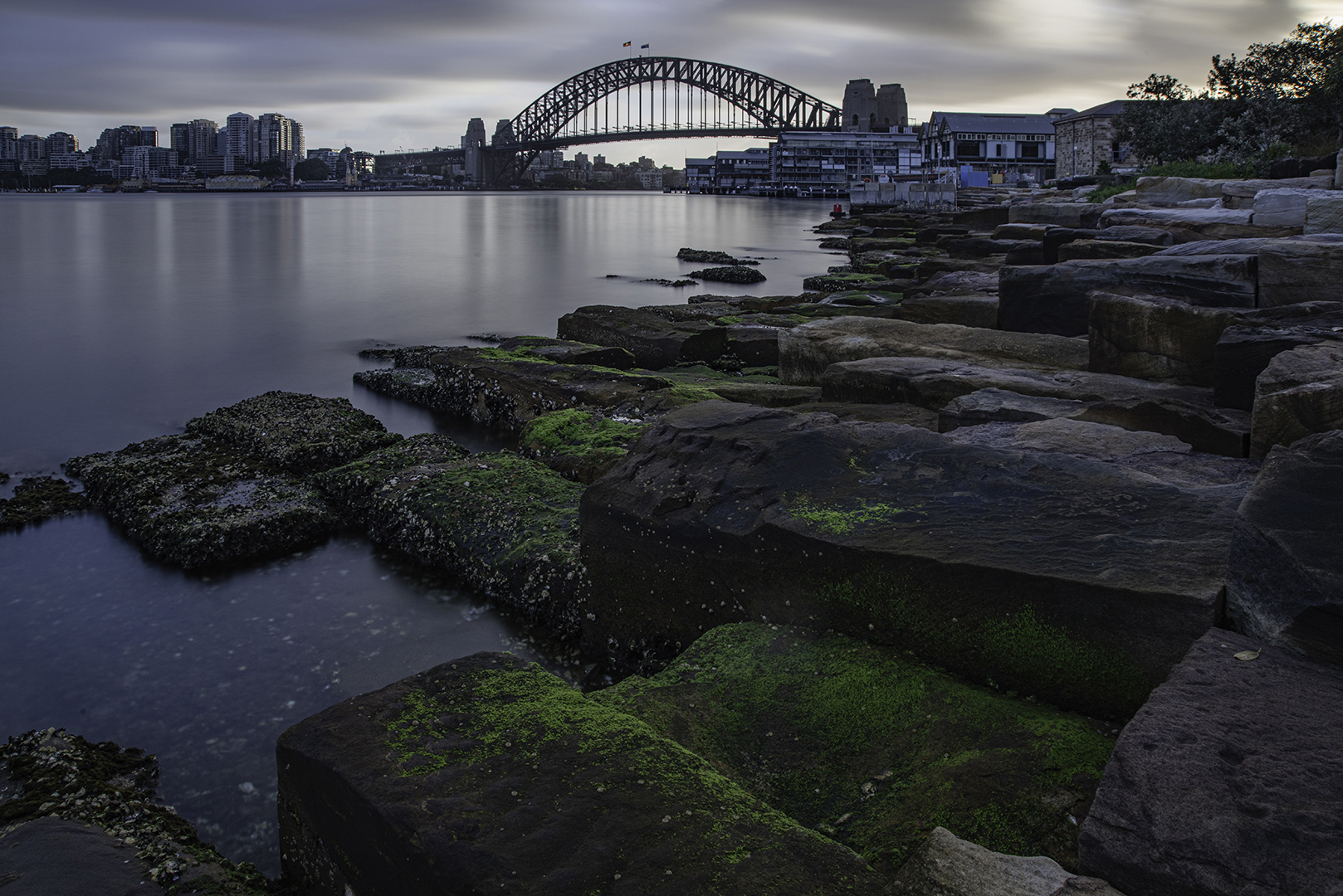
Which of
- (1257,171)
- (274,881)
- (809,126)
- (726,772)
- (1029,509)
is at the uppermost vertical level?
(809,126)

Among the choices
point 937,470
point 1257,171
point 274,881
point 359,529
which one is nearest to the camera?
point 274,881

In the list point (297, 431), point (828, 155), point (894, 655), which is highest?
point (828, 155)

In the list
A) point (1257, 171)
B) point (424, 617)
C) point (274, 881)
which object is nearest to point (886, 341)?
point (424, 617)

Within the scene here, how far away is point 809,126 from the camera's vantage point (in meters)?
122

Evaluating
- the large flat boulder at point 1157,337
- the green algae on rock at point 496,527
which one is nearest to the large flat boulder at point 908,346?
the large flat boulder at point 1157,337

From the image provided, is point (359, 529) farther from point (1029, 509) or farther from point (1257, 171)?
point (1257, 171)

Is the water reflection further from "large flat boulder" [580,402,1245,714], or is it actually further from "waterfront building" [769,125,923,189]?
"waterfront building" [769,125,923,189]

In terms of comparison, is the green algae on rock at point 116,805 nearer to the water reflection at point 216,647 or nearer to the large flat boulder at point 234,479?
the water reflection at point 216,647

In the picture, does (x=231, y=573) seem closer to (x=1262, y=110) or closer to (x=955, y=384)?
(x=955, y=384)

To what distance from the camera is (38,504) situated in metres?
5.30

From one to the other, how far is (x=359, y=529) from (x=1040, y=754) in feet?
12.8

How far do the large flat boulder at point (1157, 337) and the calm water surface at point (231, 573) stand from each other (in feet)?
10.8

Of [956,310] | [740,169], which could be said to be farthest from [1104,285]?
[740,169]

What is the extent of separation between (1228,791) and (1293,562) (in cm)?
57
